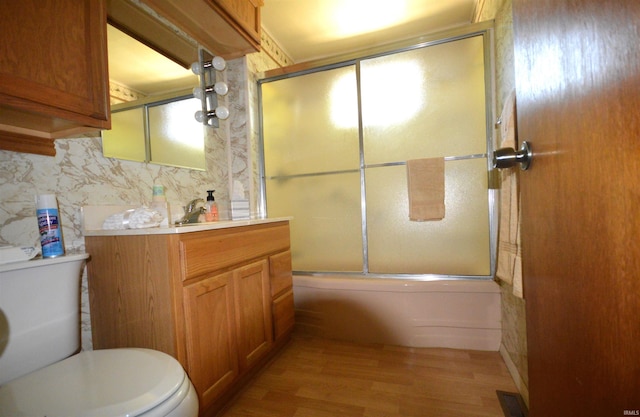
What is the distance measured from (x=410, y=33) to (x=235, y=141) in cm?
175

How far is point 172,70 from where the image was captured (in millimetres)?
1486

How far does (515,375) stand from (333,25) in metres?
2.59

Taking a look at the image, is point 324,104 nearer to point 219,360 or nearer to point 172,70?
point 172,70

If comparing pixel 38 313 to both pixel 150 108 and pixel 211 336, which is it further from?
pixel 150 108

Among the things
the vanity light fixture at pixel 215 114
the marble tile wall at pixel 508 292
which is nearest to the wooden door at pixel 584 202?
the marble tile wall at pixel 508 292

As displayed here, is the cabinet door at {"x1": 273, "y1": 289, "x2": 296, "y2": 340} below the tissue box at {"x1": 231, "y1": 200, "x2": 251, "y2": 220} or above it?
below

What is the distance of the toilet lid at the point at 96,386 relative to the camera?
0.54 m

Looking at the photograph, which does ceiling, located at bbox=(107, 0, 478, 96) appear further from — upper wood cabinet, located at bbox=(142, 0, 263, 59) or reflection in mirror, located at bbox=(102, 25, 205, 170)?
upper wood cabinet, located at bbox=(142, 0, 263, 59)

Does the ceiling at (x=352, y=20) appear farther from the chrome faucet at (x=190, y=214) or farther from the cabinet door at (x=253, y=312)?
the cabinet door at (x=253, y=312)

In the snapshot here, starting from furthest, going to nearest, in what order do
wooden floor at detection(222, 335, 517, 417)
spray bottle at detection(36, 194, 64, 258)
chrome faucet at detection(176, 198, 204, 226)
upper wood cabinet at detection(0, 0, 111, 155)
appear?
chrome faucet at detection(176, 198, 204, 226), wooden floor at detection(222, 335, 517, 417), spray bottle at detection(36, 194, 64, 258), upper wood cabinet at detection(0, 0, 111, 155)

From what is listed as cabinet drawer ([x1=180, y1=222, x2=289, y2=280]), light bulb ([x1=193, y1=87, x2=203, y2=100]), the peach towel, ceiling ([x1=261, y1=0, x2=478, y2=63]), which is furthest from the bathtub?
ceiling ([x1=261, y1=0, x2=478, y2=63])

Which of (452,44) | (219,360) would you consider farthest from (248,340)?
(452,44)

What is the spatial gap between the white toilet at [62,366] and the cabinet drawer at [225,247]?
A: 31 centimetres

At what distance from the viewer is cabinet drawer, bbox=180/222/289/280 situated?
0.95m
